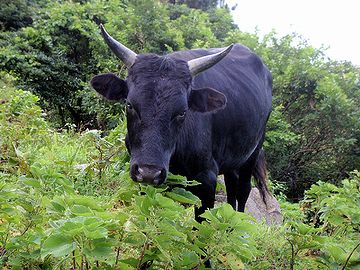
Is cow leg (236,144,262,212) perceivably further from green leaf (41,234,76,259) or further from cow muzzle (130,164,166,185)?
green leaf (41,234,76,259)

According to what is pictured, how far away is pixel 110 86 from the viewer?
3.32 metres

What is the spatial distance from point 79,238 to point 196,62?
2.05 metres

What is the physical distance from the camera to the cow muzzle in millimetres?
2558

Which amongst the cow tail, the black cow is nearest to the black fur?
the black cow

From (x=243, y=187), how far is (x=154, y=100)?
116 inches

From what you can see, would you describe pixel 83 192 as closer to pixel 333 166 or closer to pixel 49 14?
pixel 333 166

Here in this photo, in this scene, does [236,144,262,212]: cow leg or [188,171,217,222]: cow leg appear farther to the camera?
[236,144,262,212]: cow leg

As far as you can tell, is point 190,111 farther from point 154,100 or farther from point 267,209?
point 267,209

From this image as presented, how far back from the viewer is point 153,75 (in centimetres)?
304

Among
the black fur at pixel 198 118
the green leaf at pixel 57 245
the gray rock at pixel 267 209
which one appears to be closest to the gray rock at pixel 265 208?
the gray rock at pixel 267 209

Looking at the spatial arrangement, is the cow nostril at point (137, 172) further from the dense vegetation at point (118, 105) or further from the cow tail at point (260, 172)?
the cow tail at point (260, 172)

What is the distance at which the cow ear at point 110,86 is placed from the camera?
3305 millimetres

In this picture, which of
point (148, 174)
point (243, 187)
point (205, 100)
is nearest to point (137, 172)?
point (148, 174)

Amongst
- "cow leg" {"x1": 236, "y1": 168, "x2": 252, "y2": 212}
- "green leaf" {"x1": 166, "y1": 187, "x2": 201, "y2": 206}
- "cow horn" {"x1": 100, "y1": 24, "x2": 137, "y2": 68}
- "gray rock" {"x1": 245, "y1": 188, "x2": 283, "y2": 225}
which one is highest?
"cow horn" {"x1": 100, "y1": 24, "x2": 137, "y2": 68}
